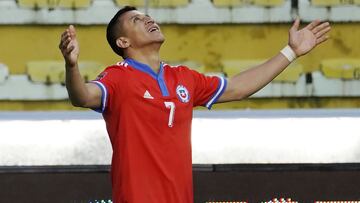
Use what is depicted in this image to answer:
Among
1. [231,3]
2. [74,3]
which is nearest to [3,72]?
[74,3]

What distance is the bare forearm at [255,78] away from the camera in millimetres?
3182

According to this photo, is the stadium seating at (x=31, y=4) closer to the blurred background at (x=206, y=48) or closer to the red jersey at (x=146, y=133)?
the blurred background at (x=206, y=48)

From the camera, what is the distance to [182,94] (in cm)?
300

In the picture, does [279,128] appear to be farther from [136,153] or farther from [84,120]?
[136,153]

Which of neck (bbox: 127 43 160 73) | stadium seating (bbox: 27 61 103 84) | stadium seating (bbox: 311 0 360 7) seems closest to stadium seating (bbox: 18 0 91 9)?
stadium seating (bbox: 27 61 103 84)

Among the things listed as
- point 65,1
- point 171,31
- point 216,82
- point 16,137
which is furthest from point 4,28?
point 216,82

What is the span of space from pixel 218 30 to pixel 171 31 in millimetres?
317

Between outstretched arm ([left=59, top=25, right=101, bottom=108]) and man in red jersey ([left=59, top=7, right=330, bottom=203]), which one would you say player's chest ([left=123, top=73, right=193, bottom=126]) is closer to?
man in red jersey ([left=59, top=7, right=330, bottom=203])

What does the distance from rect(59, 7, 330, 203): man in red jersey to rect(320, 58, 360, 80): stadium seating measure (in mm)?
2770

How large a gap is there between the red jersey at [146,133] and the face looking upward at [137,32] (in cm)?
8

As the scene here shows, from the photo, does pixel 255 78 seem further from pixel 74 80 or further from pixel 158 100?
pixel 74 80

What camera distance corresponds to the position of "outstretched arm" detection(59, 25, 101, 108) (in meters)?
2.63

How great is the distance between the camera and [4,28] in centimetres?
571

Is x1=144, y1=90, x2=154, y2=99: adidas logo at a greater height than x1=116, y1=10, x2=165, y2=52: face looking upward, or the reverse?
x1=116, y1=10, x2=165, y2=52: face looking upward
